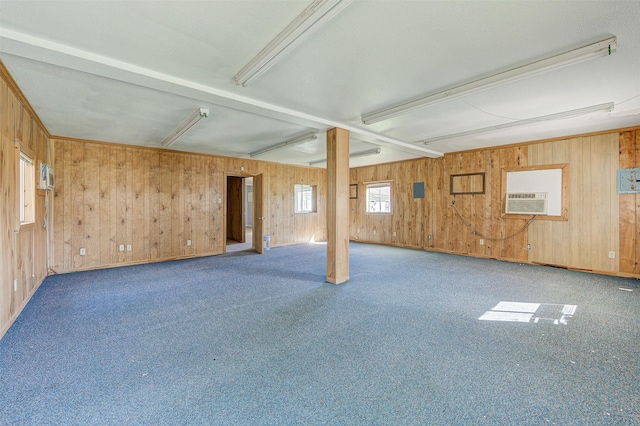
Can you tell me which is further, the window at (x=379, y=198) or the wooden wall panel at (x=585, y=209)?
the window at (x=379, y=198)

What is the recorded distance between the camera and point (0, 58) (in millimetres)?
2357

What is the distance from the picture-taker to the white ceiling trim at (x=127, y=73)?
2.13 meters

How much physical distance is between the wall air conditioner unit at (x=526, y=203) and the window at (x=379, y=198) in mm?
3050

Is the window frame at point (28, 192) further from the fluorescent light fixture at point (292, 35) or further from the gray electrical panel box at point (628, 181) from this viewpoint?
the gray electrical panel box at point (628, 181)

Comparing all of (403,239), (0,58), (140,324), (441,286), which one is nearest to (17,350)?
(140,324)

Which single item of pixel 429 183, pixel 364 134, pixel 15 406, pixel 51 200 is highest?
pixel 364 134

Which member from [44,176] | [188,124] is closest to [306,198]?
[188,124]

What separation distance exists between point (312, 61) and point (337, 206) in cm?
213

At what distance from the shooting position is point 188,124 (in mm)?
4172

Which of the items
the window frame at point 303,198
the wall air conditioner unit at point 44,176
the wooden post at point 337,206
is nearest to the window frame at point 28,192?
the wall air conditioner unit at point 44,176

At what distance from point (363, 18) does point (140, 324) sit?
3.31m

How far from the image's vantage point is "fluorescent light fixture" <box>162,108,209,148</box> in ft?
12.0

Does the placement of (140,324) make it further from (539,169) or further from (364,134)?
(539,169)

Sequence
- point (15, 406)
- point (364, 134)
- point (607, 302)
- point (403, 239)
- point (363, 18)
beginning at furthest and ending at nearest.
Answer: point (403, 239), point (364, 134), point (607, 302), point (363, 18), point (15, 406)
